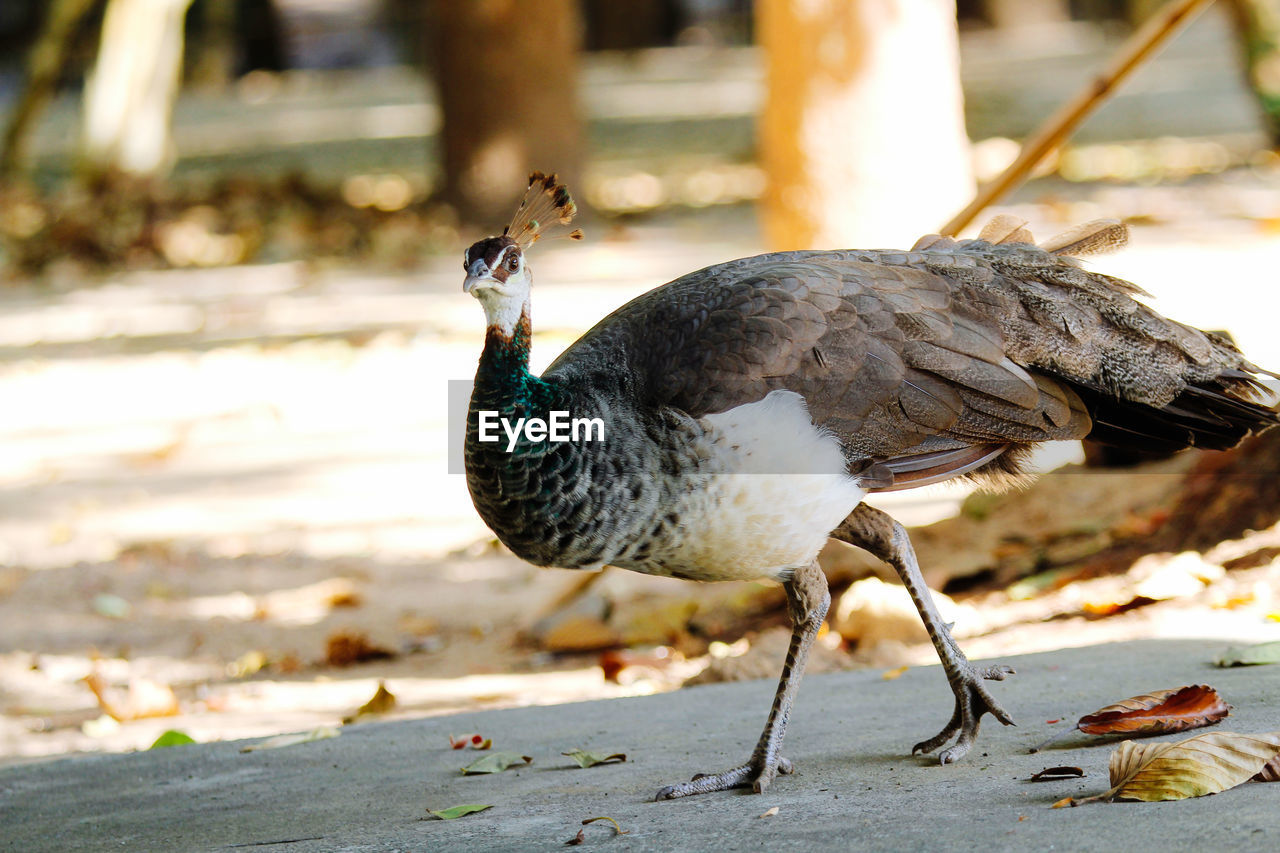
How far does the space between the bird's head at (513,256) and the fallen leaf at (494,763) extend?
1.00 m

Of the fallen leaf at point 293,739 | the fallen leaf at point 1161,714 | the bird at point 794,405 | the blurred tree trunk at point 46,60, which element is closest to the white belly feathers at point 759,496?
the bird at point 794,405

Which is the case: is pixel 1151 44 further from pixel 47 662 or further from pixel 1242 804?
pixel 47 662

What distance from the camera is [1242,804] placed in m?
2.49

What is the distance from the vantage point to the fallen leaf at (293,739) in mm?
3758

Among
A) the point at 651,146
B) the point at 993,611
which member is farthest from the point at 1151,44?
the point at 651,146

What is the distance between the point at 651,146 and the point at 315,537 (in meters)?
10.1

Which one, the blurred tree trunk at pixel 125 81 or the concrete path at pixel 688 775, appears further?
the blurred tree trunk at pixel 125 81

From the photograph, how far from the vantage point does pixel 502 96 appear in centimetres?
1134

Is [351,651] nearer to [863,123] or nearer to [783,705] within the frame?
[783,705]

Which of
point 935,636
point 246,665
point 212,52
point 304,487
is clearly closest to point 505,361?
point 935,636

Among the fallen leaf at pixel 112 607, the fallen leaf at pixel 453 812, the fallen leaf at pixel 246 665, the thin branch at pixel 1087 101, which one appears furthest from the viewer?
the fallen leaf at pixel 112 607

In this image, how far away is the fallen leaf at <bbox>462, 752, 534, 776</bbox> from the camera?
337 centimetres

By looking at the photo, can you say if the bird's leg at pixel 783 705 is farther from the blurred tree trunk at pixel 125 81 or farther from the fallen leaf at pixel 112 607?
the blurred tree trunk at pixel 125 81

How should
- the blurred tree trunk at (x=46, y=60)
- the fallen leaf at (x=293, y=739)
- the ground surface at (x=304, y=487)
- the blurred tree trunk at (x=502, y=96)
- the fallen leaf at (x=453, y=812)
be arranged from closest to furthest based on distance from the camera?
1. the fallen leaf at (x=453, y=812)
2. the fallen leaf at (x=293, y=739)
3. the ground surface at (x=304, y=487)
4. the blurred tree trunk at (x=502, y=96)
5. the blurred tree trunk at (x=46, y=60)
